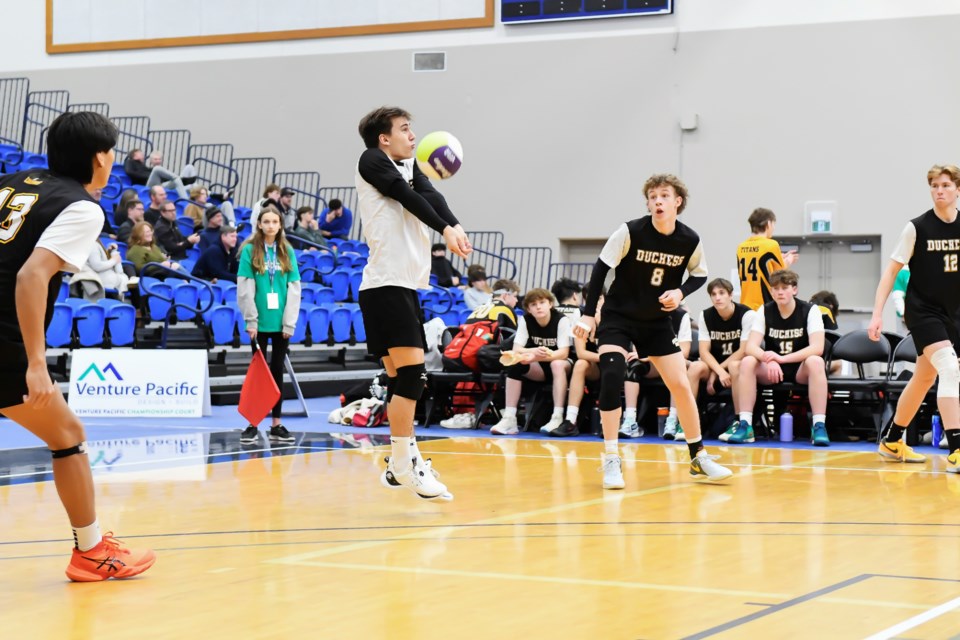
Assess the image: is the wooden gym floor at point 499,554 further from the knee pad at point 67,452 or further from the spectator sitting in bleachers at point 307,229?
the spectator sitting in bleachers at point 307,229

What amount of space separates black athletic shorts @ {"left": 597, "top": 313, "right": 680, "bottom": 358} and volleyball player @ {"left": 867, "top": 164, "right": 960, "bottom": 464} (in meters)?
1.52

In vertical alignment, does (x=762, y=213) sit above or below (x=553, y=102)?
below

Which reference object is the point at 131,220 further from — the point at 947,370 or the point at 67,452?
the point at 67,452

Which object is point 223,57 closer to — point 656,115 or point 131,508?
point 656,115

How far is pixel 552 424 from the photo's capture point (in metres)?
10.9

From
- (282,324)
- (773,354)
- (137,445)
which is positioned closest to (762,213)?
(773,354)

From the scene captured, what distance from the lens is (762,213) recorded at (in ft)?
39.4

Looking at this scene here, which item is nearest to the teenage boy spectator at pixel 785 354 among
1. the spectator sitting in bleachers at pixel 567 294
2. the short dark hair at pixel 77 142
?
the spectator sitting in bleachers at pixel 567 294

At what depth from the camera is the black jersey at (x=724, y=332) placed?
35.1 feet

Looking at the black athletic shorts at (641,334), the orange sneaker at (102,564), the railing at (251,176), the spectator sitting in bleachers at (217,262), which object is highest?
the railing at (251,176)

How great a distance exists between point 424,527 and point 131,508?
5.32 feet

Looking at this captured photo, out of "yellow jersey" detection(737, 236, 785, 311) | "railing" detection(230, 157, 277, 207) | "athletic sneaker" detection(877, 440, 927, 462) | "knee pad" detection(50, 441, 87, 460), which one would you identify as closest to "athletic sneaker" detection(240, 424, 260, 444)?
"athletic sneaker" detection(877, 440, 927, 462)

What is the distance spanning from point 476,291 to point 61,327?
729 cm

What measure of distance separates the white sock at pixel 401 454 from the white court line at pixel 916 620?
292cm
